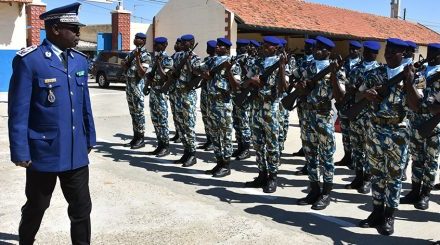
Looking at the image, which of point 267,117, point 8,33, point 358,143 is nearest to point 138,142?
point 267,117

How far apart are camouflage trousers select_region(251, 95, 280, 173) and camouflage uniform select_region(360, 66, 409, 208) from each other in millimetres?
1263

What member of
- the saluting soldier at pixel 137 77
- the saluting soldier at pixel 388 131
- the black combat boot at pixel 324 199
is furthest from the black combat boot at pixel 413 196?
the saluting soldier at pixel 137 77

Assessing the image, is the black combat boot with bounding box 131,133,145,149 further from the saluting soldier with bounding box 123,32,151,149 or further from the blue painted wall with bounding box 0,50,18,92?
the blue painted wall with bounding box 0,50,18,92

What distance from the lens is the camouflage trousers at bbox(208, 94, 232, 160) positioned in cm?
635

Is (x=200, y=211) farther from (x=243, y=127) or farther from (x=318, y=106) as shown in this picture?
(x=243, y=127)

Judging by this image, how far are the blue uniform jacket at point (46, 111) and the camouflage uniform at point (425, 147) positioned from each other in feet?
11.7

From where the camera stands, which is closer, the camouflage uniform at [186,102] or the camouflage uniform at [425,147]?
the camouflage uniform at [425,147]

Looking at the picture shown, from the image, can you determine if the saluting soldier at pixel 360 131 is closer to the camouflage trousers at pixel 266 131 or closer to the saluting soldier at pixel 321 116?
the saluting soldier at pixel 321 116

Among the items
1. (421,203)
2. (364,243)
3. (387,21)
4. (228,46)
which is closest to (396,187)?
(364,243)

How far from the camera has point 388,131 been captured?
14.1ft

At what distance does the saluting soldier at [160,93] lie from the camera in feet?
24.6

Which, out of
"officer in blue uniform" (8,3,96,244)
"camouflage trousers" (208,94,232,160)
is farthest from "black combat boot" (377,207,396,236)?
"officer in blue uniform" (8,3,96,244)

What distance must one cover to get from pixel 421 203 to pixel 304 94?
1799 millimetres

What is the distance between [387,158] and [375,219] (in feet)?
2.17
